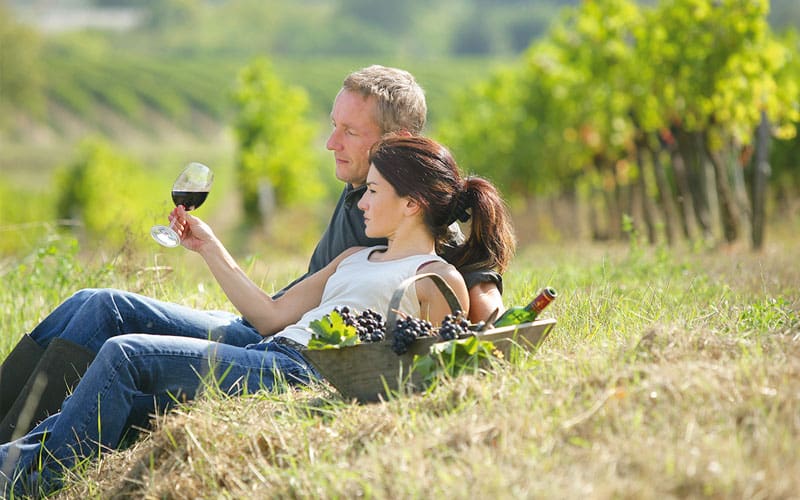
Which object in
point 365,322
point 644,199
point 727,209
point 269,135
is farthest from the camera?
point 269,135

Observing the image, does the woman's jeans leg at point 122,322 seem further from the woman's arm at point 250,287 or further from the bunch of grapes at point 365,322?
the bunch of grapes at point 365,322

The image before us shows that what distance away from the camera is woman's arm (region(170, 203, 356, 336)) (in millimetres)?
3701

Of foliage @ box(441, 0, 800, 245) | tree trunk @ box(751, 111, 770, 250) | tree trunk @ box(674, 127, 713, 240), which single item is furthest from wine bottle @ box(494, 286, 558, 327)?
tree trunk @ box(674, 127, 713, 240)

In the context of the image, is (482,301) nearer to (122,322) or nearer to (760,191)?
(122,322)

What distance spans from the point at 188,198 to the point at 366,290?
0.82 metres

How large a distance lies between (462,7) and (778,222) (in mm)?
159792

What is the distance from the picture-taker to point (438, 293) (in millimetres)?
3363

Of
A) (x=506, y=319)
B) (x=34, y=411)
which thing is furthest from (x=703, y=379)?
(x=34, y=411)

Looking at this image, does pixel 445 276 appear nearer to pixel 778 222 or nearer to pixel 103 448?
pixel 103 448

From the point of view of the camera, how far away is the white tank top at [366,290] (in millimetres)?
3430

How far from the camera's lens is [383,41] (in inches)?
4990

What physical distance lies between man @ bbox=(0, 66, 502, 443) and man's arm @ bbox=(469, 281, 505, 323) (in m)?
0.53

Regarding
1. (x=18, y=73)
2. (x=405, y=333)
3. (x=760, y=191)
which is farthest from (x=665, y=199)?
(x=18, y=73)

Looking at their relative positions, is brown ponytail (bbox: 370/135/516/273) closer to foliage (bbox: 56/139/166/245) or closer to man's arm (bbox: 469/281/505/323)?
man's arm (bbox: 469/281/505/323)
